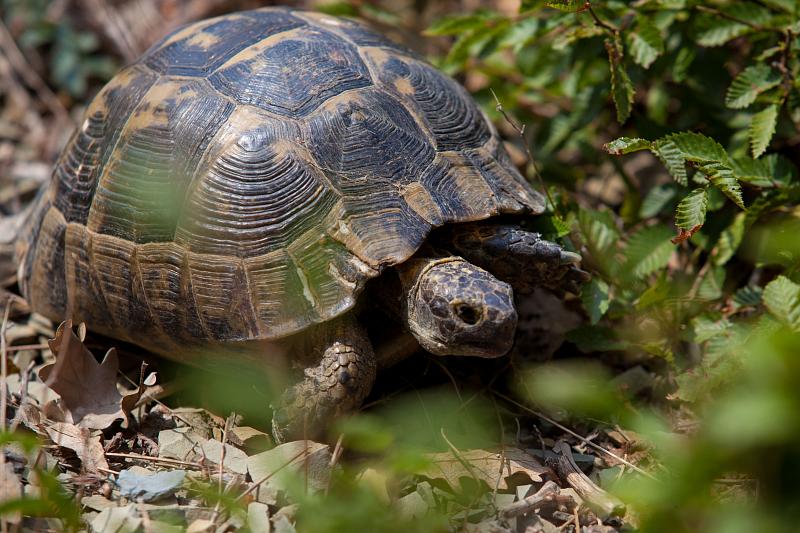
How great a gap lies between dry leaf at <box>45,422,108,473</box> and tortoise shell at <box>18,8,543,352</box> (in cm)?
49

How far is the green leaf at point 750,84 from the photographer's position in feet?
11.3

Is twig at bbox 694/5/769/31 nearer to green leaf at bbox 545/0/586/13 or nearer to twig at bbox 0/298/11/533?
green leaf at bbox 545/0/586/13

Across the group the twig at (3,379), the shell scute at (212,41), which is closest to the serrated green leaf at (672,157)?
the shell scute at (212,41)

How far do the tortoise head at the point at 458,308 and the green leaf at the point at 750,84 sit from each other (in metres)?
1.57

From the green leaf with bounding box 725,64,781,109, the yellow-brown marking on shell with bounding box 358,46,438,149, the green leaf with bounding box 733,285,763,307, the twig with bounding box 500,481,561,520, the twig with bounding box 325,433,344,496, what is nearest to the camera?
the twig with bounding box 500,481,561,520

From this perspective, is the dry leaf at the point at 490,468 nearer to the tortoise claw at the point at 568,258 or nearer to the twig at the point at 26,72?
the tortoise claw at the point at 568,258

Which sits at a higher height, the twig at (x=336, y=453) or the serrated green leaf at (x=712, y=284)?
the twig at (x=336, y=453)

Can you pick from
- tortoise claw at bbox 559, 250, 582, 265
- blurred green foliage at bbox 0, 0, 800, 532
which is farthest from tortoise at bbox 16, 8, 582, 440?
blurred green foliage at bbox 0, 0, 800, 532

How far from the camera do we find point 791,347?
1.44m

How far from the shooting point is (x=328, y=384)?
289cm

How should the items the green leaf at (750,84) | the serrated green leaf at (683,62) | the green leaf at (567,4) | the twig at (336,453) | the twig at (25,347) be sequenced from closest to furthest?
the twig at (336,453) → the green leaf at (567,4) → the green leaf at (750,84) → the twig at (25,347) → the serrated green leaf at (683,62)

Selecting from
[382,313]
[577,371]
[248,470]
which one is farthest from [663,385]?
[248,470]

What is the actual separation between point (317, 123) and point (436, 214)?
0.62 m

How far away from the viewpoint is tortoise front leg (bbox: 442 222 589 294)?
3064mm
